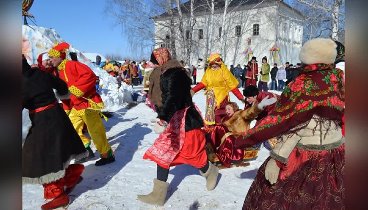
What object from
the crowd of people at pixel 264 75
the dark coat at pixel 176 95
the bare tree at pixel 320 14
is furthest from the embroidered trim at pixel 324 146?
the crowd of people at pixel 264 75

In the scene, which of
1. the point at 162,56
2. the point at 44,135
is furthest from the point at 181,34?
the point at 44,135

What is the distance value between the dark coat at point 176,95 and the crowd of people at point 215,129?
0.01 m

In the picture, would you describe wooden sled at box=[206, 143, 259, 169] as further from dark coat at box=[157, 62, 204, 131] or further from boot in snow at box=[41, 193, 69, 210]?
boot in snow at box=[41, 193, 69, 210]

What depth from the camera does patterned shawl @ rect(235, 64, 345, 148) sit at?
203 centimetres

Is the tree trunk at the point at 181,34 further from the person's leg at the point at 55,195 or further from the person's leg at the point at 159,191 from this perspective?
the person's leg at the point at 55,195

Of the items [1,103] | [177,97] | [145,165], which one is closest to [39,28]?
[145,165]

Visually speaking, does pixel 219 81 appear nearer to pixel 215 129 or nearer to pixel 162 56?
pixel 215 129

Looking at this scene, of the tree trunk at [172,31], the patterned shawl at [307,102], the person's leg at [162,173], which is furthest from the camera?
the tree trunk at [172,31]

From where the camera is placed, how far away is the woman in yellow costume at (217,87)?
6.04 meters

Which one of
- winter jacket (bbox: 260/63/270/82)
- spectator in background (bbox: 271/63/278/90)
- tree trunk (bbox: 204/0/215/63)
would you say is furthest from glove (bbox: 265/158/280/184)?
tree trunk (bbox: 204/0/215/63)

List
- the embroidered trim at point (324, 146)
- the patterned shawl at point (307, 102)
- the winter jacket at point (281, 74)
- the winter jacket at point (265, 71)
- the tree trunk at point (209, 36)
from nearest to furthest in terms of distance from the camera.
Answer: the patterned shawl at point (307, 102) < the embroidered trim at point (324, 146) < the winter jacket at point (265, 71) < the winter jacket at point (281, 74) < the tree trunk at point (209, 36)

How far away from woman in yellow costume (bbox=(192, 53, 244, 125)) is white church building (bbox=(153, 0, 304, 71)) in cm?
1573

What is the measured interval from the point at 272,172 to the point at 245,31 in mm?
28730

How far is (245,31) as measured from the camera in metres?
29.8
